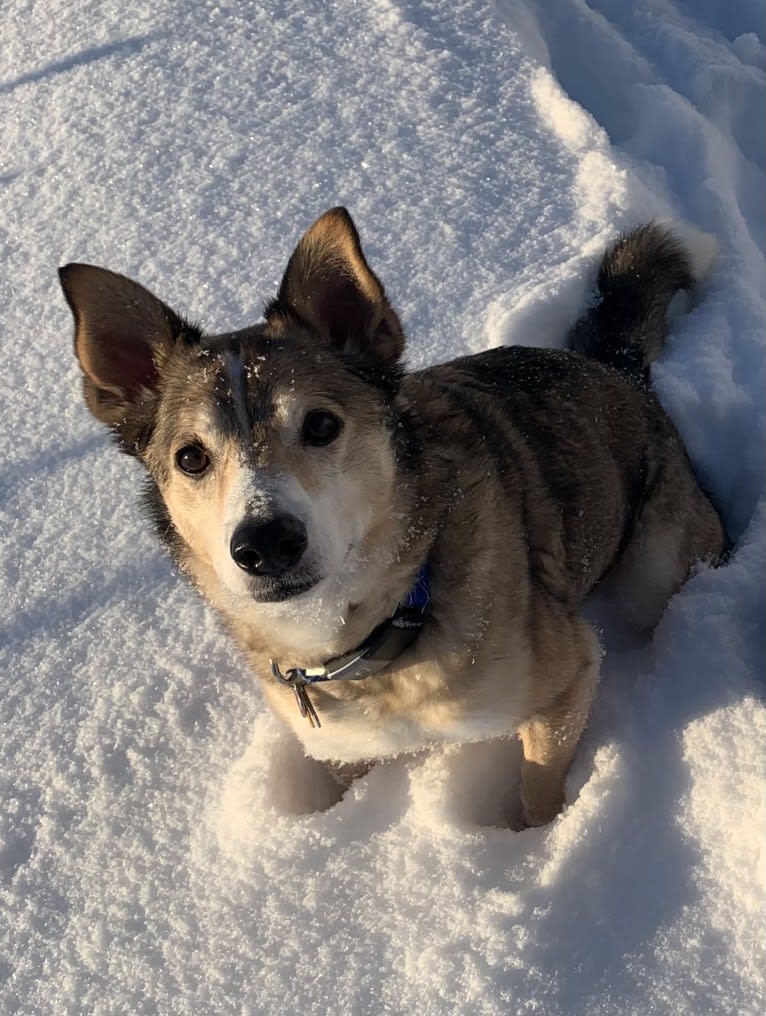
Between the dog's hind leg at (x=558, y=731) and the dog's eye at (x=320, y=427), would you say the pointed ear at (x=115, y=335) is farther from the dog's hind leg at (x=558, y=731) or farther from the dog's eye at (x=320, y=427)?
the dog's hind leg at (x=558, y=731)

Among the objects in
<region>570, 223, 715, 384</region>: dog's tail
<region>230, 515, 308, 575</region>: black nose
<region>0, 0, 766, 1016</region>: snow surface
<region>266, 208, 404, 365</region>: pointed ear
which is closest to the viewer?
<region>230, 515, 308, 575</region>: black nose

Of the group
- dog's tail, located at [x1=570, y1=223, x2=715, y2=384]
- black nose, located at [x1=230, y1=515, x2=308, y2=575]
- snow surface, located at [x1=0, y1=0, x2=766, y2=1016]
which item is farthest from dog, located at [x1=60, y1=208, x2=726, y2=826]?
dog's tail, located at [x1=570, y1=223, x2=715, y2=384]

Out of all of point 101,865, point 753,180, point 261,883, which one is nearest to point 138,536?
point 101,865

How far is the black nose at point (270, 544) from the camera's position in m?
1.96

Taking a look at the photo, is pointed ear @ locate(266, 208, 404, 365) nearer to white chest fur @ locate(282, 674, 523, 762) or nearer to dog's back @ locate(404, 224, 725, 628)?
dog's back @ locate(404, 224, 725, 628)

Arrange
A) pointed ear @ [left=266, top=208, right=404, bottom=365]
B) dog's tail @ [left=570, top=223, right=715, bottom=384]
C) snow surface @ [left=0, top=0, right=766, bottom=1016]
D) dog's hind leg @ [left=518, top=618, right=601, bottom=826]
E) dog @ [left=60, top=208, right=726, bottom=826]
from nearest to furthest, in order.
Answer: dog @ [left=60, top=208, right=726, bottom=826] < pointed ear @ [left=266, top=208, right=404, bottom=365] < snow surface @ [left=0, top=0, right=766, bottom=1016] < dog's hind leg @ [left=518, top=618, right=601, bottom=826] < dog's tail @ [left=570, top=223, right=715, bottom=384]

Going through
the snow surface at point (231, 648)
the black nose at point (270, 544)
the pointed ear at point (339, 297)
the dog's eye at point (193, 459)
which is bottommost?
the snow surface at point (231, 648)

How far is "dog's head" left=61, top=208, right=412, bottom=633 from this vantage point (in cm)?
206

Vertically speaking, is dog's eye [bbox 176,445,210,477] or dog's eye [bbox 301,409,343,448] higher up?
dog's eye [bbox 301,409,343,448]

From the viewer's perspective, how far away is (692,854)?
8.16ft

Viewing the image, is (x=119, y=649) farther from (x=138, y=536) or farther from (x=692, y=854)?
(x=692, y=854)

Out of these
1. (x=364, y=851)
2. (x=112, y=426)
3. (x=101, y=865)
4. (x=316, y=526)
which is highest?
(x=316, y=526)

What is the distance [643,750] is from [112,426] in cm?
197

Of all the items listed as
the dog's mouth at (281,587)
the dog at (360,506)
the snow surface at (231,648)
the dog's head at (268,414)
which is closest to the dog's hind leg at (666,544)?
the snow surface at (231,648)
